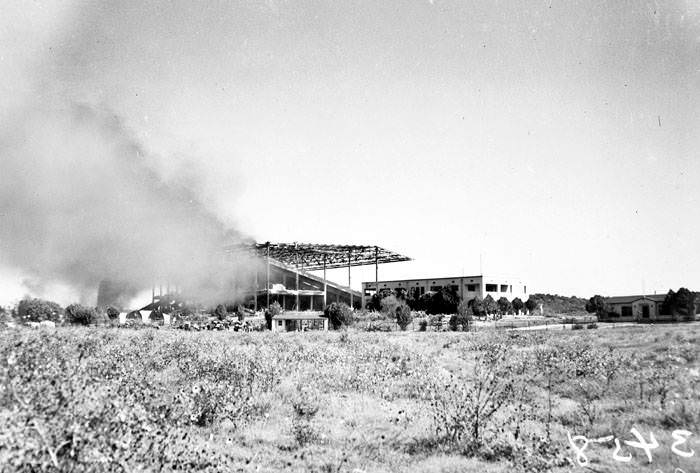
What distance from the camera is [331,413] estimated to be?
8156mm

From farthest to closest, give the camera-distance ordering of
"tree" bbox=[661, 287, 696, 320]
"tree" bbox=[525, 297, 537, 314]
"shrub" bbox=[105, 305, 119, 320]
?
"tree" bbox=[525, 297, 537, 314] < "tree" bbox=[661, 287, 696, 320] < "shrub" bbox=[105, 305, 119, 320]

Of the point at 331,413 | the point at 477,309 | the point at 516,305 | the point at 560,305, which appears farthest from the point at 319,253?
the point at 560,305

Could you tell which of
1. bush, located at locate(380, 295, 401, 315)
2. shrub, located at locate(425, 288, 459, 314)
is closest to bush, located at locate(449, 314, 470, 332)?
bush, located at locate(380, 295, 401, 315)

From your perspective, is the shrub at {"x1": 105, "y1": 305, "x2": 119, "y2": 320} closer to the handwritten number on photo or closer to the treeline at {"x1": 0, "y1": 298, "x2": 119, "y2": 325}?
the treeline at {"x1": 0, "y1": 298, "x2": 119, "y2": 325}

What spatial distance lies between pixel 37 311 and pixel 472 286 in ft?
172

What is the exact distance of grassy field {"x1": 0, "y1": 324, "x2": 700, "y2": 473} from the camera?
3859mm

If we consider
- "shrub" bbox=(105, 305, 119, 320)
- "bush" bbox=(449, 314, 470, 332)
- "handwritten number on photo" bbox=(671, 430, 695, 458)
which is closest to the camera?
"handwritten number on photo" bbox=(671, 430, 695, 458)

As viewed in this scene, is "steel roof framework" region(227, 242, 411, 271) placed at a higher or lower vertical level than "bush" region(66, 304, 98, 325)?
higher

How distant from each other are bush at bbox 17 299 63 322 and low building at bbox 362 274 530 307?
38.4 metres

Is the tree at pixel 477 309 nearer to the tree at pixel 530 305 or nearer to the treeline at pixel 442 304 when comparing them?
the treeline at pixel 442 304

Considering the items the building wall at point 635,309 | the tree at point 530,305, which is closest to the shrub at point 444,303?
the building wall at point 635,309

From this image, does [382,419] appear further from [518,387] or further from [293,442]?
[518,387]

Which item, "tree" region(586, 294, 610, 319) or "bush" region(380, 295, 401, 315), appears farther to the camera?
"tree" region(586, 294, 610, 319)

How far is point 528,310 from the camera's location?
68.6 meters
